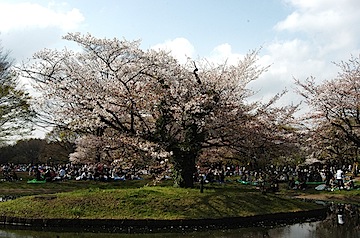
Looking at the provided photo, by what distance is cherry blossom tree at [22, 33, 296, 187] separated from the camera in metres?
17.0

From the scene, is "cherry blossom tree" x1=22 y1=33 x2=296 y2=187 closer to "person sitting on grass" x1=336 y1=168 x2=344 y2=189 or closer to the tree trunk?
the tree trunk

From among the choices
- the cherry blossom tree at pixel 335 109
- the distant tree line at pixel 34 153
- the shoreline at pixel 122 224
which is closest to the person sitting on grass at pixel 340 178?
the cherry blossom tree at pixel 335 109

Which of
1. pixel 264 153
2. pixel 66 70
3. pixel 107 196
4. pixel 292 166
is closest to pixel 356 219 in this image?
pixel 264 153

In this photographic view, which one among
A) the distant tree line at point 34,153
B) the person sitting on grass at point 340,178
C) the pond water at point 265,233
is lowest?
the pond water at point 265,233

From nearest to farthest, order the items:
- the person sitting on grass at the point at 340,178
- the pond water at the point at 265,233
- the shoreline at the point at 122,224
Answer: the pond water at the point at 265,233, the shoreline at the point at 122,224, the person sitting on grass at the point at 340,178

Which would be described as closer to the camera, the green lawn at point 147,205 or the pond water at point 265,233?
the pond water at point 265,233

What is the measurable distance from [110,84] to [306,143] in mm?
13266

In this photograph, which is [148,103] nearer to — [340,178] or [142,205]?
[142,205]

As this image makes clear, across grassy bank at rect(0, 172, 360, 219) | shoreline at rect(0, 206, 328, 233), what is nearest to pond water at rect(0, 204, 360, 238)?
shoreline at rect(0, 206, 328, 233)

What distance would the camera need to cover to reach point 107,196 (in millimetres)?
14477

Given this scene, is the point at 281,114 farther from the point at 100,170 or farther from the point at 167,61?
the point at 100,170

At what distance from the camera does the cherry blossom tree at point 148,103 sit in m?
17.0

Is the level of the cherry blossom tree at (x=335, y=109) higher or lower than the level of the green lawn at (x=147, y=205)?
higher

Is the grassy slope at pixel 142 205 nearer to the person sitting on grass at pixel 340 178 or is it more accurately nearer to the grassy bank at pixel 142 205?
the grassy bank at pixel 142 205
